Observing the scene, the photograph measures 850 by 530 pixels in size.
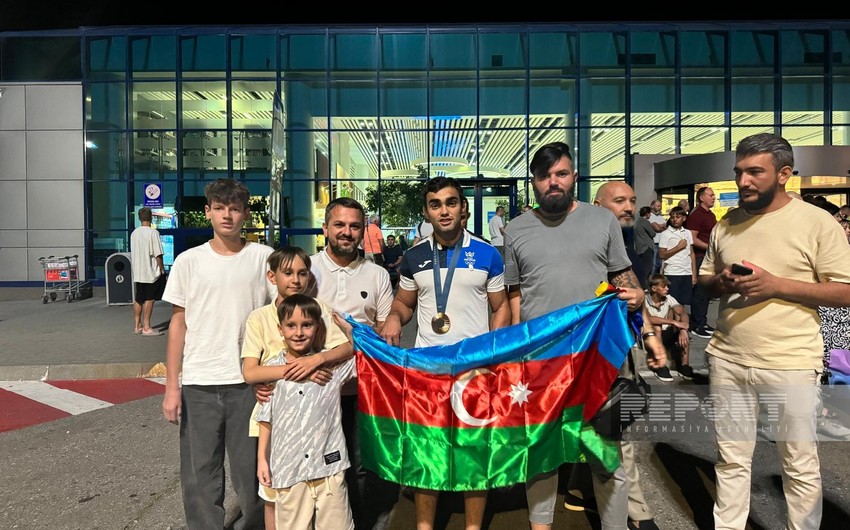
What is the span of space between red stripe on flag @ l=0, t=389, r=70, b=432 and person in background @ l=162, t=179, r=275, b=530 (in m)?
3.82

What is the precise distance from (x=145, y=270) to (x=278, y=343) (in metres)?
8.11

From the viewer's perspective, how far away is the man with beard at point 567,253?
3254 millimetres

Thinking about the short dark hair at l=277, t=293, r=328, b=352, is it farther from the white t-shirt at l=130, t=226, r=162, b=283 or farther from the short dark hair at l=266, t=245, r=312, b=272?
the white t-shirt at l=130, t=226, r=162, b=283

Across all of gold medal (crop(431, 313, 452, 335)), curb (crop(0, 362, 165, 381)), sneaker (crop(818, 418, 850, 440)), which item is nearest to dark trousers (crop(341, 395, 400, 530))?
gold medal (crop(431, 313, 452, 335))

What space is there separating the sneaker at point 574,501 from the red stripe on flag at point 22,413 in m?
5.25

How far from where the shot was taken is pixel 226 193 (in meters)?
3.21

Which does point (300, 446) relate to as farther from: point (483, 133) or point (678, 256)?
point (483, 133)

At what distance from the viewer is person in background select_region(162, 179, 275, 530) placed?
10.4 feet

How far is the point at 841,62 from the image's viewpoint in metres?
19.3

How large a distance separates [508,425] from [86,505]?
120 inches

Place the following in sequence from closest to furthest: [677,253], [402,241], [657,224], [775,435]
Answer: [775,435], [677,253], [657,224], [402,241]

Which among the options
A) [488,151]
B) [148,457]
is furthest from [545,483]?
[488,151]

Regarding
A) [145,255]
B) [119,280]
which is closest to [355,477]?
[145,255]

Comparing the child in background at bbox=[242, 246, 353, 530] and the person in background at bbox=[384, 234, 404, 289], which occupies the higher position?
the person in background at bbox=[384, 234, 404, 289]
